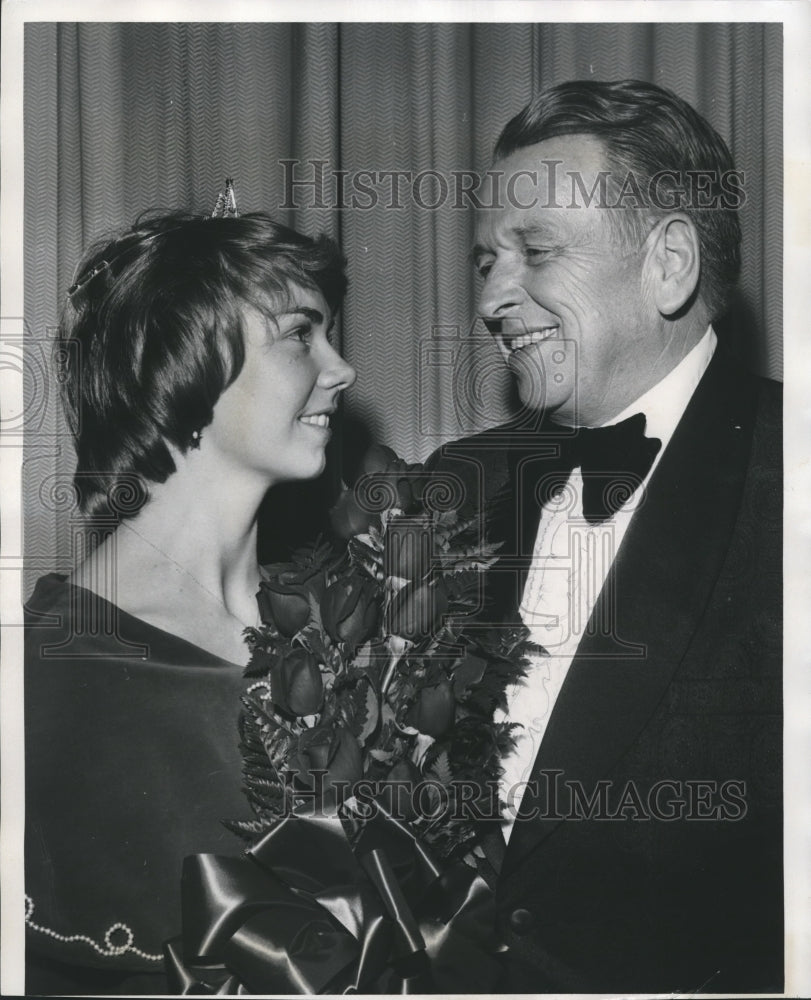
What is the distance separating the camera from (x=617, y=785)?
5.91 ft

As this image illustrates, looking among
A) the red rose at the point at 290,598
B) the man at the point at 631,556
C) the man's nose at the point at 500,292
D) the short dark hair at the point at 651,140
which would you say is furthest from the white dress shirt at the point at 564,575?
the red rose at the point at 290,598

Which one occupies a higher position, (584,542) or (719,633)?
(584,542)

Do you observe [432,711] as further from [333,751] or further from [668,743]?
[668,743]

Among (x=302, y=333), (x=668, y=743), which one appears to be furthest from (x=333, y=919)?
(x=302, y=333)

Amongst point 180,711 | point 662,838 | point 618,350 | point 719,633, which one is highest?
point 618,350

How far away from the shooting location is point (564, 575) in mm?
1826

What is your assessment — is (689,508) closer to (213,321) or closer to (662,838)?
(662,838)

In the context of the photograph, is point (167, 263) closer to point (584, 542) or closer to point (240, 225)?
point (240, 225)

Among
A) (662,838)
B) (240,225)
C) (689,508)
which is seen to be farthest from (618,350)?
(662,838)

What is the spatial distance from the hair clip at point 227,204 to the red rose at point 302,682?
76 centimetres

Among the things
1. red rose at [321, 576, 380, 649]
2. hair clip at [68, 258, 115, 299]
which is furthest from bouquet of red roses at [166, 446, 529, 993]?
hair clip at [68, 258, 115, 299]

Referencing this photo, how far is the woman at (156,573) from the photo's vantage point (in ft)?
5.80

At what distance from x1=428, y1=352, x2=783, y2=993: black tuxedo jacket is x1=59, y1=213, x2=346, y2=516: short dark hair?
1.36ft

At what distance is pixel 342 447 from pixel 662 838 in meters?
0.86
